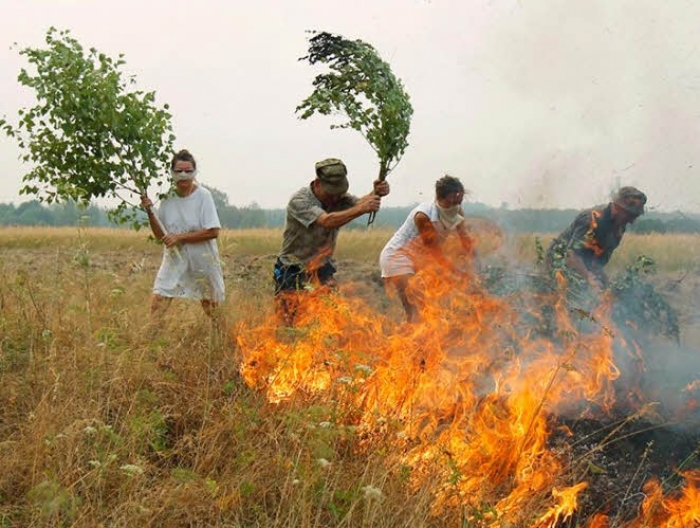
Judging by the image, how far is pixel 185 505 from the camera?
10.6 ft

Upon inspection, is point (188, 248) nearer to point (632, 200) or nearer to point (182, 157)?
point (182, 157)

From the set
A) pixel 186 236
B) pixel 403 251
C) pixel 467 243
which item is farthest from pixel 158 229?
pixel 467 243

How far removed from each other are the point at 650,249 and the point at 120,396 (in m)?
10.5

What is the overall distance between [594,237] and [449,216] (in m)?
1.37

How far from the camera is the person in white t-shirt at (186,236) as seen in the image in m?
5.71

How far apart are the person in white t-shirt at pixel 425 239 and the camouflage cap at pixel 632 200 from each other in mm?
1370

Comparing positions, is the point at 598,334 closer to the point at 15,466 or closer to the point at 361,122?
the point at 361,122

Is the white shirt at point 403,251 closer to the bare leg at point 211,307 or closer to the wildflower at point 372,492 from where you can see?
Answer: the bare leg at point 211,307

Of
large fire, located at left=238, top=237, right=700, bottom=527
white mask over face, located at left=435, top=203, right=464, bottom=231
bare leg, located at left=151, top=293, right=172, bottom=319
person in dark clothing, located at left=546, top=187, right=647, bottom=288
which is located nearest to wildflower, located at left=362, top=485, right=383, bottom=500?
large fire, located at left=238, top=237, right=700, bottom=527

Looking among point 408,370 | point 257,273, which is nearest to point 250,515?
point 408,370

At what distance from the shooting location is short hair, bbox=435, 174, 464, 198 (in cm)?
605

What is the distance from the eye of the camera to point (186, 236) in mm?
5684

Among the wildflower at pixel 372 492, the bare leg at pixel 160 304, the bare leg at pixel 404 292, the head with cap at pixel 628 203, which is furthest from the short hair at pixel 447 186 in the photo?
the wildflower at pixel 372 492

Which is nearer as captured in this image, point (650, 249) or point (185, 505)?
point (185, 505)
